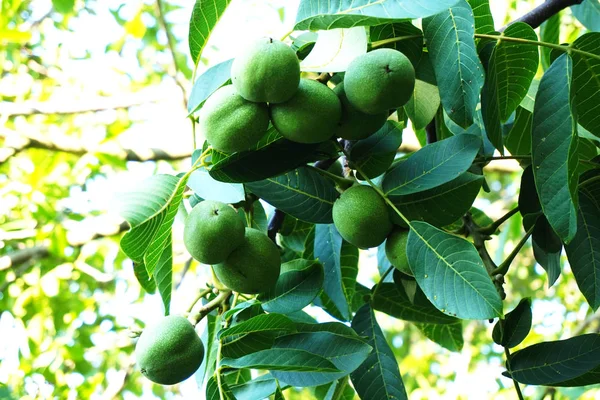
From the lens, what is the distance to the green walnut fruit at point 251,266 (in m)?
0.96

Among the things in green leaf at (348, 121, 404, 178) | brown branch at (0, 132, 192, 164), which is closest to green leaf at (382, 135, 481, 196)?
green leaf at (348, 121, 404, 178)

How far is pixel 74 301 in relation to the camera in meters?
3.54

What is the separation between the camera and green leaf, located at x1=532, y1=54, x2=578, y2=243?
0.85m

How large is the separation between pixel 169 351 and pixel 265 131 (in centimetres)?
34

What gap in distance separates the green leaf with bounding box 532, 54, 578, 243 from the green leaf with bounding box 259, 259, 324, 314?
0.36m

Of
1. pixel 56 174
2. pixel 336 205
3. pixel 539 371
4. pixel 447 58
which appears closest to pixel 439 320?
pixel 539 371

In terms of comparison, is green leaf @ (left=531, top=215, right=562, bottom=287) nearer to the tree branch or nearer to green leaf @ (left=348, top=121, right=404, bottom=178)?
green leaf @ (left=348, top=121, right=404, bottom=178)

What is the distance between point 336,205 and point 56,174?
8.73ft

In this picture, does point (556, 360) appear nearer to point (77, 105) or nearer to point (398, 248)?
point (398, 248)

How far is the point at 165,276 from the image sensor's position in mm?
1086

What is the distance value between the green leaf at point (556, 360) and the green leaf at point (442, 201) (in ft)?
0.79

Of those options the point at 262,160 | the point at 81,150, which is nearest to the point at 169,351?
the point at 262,160

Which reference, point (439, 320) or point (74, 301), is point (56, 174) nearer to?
point (74, 301)

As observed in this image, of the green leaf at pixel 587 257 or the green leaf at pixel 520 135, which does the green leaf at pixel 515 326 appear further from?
the green leaf at pixel 520 135
